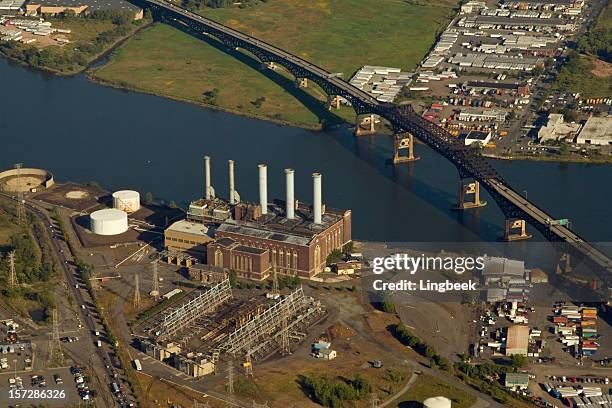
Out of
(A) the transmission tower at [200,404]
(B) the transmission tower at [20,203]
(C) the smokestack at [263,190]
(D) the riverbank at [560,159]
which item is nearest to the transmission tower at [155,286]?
(C) the smokestack at [263,190]

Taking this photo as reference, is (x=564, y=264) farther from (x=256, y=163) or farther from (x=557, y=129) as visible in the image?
(x=557, y=129)

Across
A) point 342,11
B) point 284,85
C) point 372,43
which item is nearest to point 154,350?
point 284,85

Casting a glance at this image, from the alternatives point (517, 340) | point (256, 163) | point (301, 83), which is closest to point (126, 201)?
point (256, 163)

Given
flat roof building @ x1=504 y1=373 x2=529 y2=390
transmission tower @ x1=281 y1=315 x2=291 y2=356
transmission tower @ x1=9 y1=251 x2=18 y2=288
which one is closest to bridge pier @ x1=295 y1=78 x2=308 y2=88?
transmission tower @ x1=9 y1=251 x2=18 y2=288

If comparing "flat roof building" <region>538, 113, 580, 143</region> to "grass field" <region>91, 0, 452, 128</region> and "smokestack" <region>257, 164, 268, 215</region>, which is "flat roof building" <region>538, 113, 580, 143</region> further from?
"smokestack" <region>257, 164, 268, 215</region>

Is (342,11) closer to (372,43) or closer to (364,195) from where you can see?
(372,43)

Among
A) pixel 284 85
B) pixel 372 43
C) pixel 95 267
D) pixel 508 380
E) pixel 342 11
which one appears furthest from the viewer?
pixel 342 11

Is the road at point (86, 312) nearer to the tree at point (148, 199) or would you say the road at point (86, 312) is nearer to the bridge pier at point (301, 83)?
the tree at point (148, 199)
